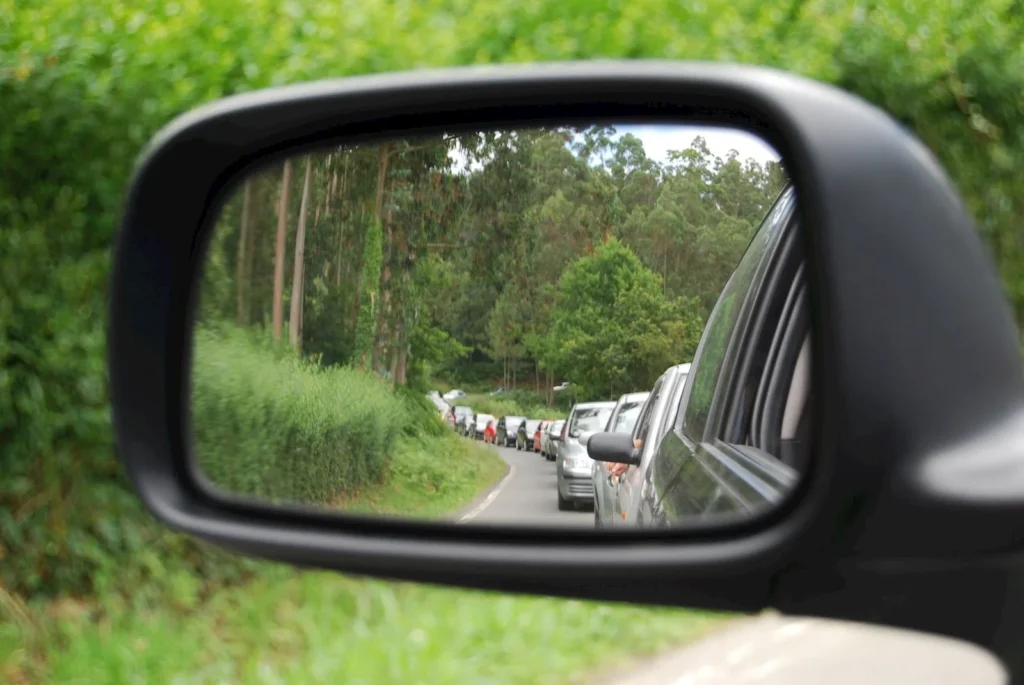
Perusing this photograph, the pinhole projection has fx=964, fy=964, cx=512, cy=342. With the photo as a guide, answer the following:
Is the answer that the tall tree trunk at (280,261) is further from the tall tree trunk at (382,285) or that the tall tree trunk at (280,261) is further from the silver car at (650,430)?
the silver car at (650,430)

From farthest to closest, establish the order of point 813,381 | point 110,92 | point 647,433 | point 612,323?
point 110,92, point 647,433, point 612,323, point 813,381

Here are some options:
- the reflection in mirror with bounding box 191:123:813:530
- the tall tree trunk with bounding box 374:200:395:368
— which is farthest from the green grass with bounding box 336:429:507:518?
the tall tree trunk with bounding box 374:200:395:368

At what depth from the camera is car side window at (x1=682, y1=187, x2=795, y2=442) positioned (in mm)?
1233

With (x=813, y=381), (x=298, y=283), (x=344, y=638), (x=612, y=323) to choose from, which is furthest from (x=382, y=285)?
(x=344, y=638)

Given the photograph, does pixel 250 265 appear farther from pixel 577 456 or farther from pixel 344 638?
pixel 344 638

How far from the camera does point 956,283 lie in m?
0.87

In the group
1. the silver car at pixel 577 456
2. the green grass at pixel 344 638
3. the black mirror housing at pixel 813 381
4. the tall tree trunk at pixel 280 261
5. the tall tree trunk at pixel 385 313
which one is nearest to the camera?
the black mirror housing at pixel 813 381

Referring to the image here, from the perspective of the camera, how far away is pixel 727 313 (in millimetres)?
1421

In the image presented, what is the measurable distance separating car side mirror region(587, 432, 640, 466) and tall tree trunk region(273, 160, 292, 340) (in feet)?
1.67

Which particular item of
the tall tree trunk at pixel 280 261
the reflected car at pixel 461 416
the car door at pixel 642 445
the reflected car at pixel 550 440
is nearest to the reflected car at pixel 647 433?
the car door at pixel 642 445

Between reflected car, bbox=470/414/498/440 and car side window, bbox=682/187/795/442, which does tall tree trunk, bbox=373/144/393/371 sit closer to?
reflected car, bbox=470/414/498/440

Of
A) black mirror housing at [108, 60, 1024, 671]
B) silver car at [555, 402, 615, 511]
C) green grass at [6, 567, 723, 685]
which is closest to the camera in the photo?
black mirror housing at [108, 60, 1024, 671]

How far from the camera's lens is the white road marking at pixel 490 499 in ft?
4.19

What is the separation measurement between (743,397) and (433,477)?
64 centimetres
